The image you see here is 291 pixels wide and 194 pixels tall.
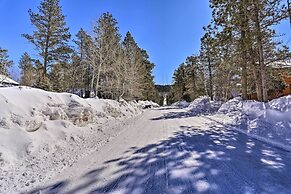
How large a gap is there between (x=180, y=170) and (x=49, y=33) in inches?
1133

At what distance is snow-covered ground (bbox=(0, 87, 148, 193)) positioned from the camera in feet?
13.6

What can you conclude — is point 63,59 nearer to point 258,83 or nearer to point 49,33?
point 49,33

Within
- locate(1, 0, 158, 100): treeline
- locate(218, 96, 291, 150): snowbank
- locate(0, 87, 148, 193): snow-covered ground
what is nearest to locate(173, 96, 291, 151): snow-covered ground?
locate(218, 96, 291, 150): snowbank

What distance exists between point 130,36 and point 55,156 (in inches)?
1438

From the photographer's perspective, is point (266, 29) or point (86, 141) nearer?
point (86, 141)

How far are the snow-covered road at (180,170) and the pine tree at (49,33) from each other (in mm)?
25483

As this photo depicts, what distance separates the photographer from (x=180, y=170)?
4.00 meters

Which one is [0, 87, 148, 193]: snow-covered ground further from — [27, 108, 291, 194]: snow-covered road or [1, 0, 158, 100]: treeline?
[1, 0, 158, 100]: treeline

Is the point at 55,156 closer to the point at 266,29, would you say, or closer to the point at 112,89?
the point at 266,29

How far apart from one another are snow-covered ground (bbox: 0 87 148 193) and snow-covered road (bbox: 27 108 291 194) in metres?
0.50

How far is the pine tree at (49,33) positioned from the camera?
27453 millimetres

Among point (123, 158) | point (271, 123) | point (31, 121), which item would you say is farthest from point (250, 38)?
point (31, 121)

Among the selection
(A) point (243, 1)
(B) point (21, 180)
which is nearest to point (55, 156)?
(B) point (21, 180)

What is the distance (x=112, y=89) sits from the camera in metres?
27.0
